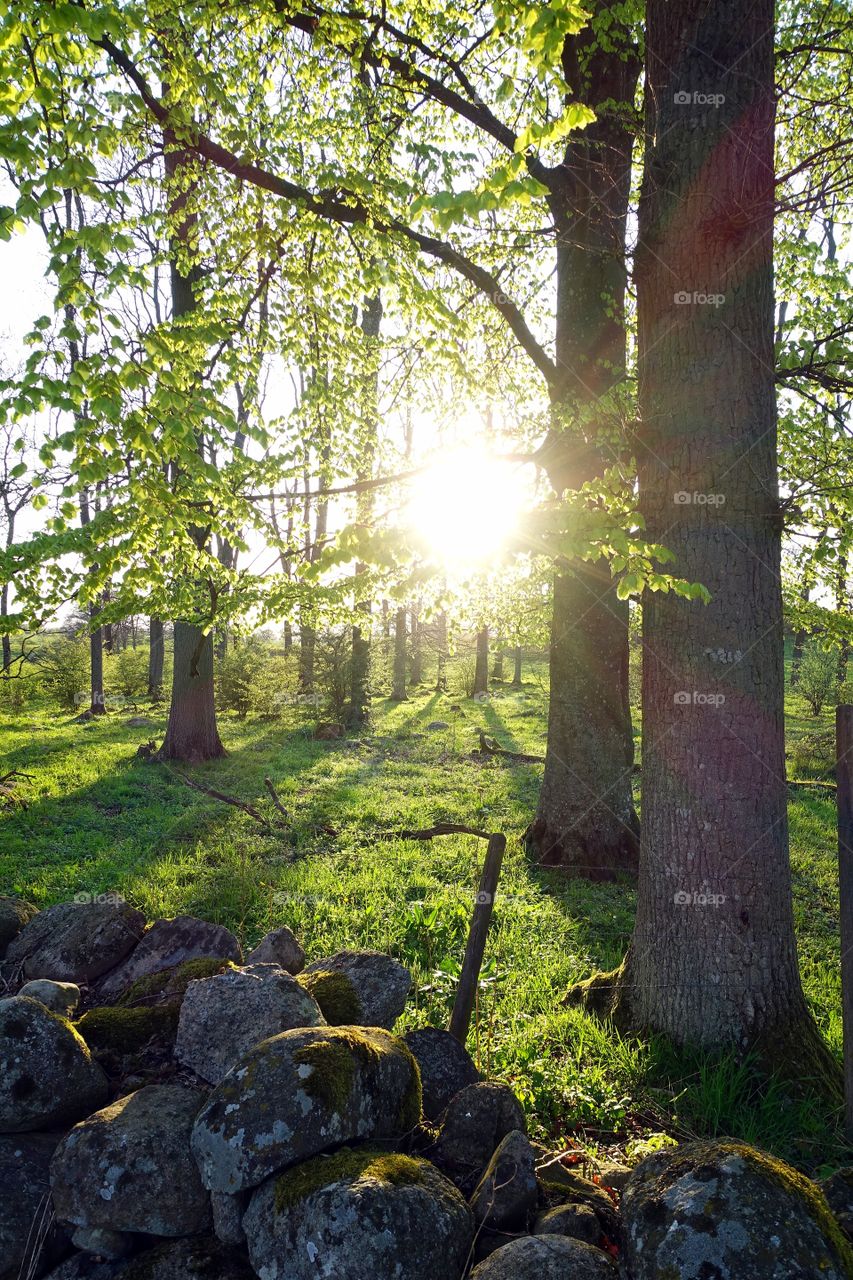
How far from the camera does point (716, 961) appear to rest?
4.20 meters

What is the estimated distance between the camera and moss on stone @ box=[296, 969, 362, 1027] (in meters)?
3.79

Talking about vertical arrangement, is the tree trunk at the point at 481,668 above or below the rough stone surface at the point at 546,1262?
above

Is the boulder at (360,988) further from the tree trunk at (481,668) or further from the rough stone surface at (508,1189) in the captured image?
the tree trunk at (481,668)

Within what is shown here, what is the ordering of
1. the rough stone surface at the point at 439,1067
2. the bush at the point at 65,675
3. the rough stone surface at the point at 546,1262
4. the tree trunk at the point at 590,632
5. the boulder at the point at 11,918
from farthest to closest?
the bush at the point at 65,675 → the tree trunk at the point at 590,632 → the boulder at the point at 11,918 → the rough stone surface at the point at 439,1067 → the rough stone surface at the point at 546,1262

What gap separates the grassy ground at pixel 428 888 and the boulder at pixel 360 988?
60 cm

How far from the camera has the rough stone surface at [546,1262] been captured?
226cm

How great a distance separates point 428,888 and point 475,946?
11.7ft

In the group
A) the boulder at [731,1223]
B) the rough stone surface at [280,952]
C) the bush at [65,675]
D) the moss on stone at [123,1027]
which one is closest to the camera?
the boulder at [731,1223]

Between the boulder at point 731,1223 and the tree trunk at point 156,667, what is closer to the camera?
the boulder at point 731,1223

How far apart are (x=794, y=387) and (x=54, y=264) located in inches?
197

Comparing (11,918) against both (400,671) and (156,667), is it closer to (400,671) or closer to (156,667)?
(400,671)

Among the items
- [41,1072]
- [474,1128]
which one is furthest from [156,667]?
[474,1128]

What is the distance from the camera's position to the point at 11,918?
16.5 ft

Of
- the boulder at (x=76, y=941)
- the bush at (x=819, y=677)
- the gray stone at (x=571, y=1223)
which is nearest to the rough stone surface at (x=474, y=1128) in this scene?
the gray stone at (x=571, y=1223)
